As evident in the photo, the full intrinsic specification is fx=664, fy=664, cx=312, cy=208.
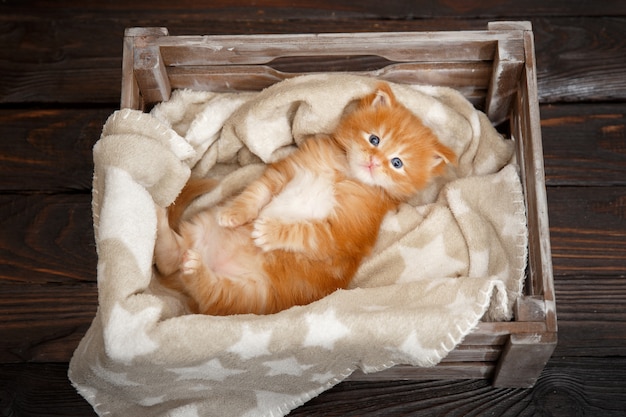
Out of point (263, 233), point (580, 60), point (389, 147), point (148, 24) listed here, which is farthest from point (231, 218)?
point (580, 60)

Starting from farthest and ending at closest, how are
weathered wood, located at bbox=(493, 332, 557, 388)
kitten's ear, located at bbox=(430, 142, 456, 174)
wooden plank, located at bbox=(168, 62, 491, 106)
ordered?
wooden plank, located at bbox=(168, 62, 491, 106)
kitten's ear, located at bbox=(430, 142, 456, 174)
weathered wood, located at bbox=(493, 332, 557, 388)

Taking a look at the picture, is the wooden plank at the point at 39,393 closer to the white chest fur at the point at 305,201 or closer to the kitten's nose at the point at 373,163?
the white chest fur at the point at 305,201

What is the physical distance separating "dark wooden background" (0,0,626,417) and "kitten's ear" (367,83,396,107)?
2.03 feet

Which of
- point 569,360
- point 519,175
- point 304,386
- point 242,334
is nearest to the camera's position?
point 242,334

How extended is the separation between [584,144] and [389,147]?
0.80 m

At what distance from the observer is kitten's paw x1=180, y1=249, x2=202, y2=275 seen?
1676mm

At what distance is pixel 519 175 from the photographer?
1.84 meters

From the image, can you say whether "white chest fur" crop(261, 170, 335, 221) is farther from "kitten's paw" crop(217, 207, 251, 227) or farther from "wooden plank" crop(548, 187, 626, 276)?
"wooden plank" crop(548, 187, 626, 276)

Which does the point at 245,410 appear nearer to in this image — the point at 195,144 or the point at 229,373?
the point at 229,373

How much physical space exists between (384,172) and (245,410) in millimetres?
740

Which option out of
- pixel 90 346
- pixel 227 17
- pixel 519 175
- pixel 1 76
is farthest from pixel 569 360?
pixel 1 76

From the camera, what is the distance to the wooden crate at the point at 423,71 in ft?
5.57

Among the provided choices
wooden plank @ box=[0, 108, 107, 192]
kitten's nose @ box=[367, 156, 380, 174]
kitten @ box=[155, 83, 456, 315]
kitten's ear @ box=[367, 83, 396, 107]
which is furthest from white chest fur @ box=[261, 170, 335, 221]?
wooden plank @ box=[0, 108, 107, 192]

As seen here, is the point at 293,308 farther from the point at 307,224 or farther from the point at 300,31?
the point at 300,31
